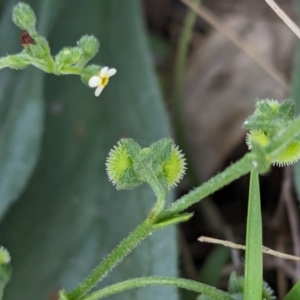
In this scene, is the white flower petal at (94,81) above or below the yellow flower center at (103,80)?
below

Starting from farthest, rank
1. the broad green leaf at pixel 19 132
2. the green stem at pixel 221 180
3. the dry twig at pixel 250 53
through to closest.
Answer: the dry twig at pixel 250 53 → the broad green leaf at pixel 19 132 → the green stem at pixel 221 180

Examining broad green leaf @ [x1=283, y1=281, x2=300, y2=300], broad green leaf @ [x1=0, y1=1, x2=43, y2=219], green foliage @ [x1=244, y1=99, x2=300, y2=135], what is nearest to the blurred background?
broad green leaf @ [x1=0, y1=1, x2=43, y2=219]

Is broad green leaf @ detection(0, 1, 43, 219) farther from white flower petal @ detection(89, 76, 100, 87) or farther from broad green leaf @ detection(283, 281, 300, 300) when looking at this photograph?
broad green leaf @ detection(283, 281, 300, 300)

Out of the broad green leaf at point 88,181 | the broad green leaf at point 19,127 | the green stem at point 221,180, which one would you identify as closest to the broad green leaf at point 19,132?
the broad green leaf at point 19,127

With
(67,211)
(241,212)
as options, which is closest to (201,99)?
(241,212)

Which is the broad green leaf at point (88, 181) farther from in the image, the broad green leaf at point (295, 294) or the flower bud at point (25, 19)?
the flower bud at point (25, 19)

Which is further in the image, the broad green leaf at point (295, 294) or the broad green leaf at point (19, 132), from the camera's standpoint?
the broad green leaf at point (19, 132)

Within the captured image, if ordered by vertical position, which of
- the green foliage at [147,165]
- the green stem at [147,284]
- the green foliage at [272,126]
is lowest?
the green stem at [147,284]
